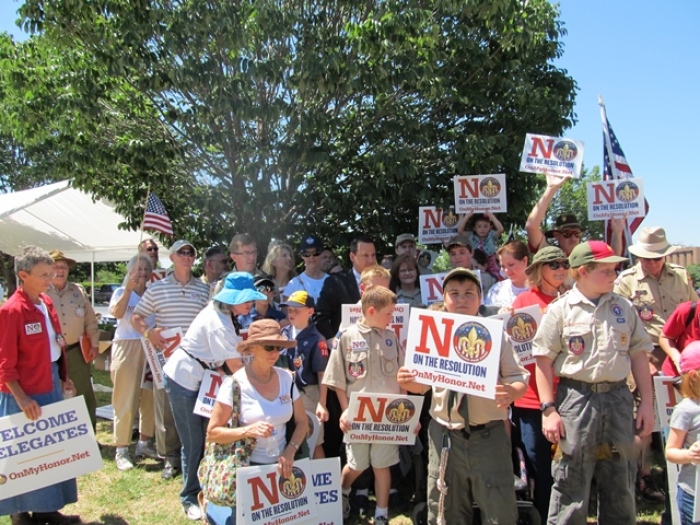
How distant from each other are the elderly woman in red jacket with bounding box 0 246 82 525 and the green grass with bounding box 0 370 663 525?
0.41m

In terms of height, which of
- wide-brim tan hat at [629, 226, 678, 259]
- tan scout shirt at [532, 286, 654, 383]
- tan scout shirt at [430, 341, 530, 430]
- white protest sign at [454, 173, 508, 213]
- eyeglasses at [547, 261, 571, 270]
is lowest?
tan scout shirt at [430, 341, 530, 430]

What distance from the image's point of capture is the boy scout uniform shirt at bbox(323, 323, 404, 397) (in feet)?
15.2

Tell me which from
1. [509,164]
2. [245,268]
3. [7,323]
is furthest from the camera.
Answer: [509,164]

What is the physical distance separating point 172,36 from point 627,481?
6874mm

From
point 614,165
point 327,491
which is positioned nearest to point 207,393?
point 327,491

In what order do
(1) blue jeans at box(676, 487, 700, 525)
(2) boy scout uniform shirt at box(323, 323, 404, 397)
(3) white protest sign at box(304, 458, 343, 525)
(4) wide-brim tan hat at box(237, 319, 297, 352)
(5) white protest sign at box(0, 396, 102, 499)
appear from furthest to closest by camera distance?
1. (2) boy scout uniform shirt at box(323, 323, 404, 397)
2. (5) white protest sign at box(0, 396, 102, 499)
3. (3) white protest sign at box(304, 458, 343, 525)
4. (4) wide-brim tan hat at box(237, 319, 297, 352)
5. (1) blue jeans at box(676, 487, 700, 525)

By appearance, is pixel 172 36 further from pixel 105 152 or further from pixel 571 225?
pixel 571 225

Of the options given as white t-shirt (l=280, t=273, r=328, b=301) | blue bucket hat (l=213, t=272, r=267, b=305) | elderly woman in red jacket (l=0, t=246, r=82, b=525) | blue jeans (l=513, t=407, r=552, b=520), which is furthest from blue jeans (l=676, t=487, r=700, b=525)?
elderly woman in red jacket (l=0, t=246, r=82, b=525)

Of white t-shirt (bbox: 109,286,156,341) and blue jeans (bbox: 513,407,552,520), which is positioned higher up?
white t-shirt (bbox: 109,286,156,341)

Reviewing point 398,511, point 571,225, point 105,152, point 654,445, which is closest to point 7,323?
point 398,511

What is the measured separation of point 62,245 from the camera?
16922 mm

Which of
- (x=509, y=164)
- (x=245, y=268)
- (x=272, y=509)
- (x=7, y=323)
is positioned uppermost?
(x=509, y=164)

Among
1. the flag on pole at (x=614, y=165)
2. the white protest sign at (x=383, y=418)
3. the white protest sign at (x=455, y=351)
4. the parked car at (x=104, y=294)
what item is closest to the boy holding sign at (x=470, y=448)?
the white protest sign at (x=455, y=351)

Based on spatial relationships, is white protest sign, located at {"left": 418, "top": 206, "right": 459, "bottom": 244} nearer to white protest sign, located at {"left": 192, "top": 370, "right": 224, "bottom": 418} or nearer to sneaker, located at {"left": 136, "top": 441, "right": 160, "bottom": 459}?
white protest sign, located at {"left": 192, "top": 370, "right": 224, "bottom": 418}
